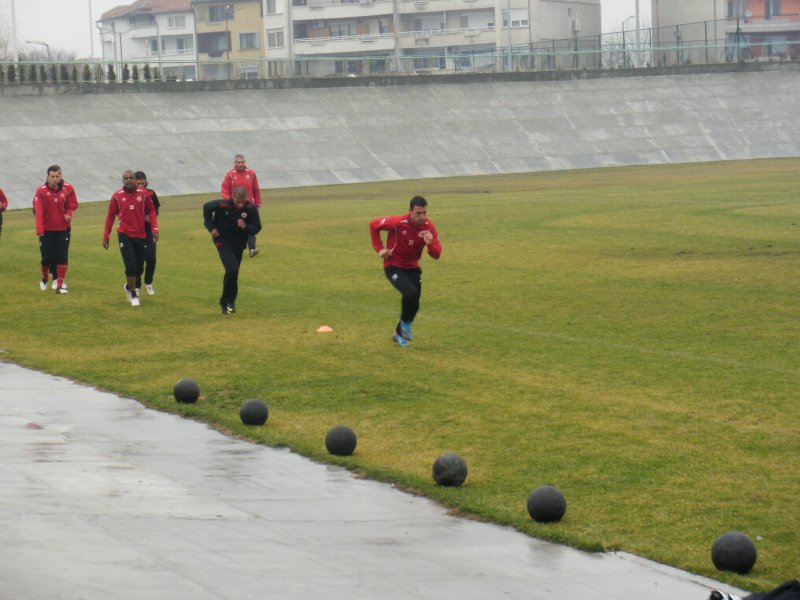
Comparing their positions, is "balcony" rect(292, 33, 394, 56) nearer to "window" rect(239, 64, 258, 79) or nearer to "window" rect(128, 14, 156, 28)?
"window" rect(128, 14, 156, 28)

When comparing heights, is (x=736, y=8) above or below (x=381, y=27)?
below

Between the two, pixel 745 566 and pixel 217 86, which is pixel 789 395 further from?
pixel 217 86

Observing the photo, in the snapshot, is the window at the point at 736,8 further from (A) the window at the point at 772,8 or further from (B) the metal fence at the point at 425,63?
(B) the metal fence at the point at 425,63

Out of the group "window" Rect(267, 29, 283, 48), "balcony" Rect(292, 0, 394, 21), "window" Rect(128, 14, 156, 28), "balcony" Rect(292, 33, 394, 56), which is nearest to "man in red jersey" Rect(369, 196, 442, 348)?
"balcony" Rect(292, 33, 394, 56)

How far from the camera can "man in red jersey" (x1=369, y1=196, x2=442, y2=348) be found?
55.6 feet

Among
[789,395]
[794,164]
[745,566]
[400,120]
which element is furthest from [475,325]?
[400,120]

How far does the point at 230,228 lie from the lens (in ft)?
68.0

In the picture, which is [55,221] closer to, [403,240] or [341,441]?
[403,240]

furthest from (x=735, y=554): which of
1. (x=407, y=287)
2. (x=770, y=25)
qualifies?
(x=770, y=25)

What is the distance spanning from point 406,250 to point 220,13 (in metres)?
131

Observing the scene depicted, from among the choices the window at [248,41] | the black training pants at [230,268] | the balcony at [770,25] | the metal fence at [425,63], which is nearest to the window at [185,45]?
the window at [248,41]

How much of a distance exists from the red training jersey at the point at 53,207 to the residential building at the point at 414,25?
80982 mm

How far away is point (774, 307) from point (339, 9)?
103659 millimetres

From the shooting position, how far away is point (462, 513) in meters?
9.58
